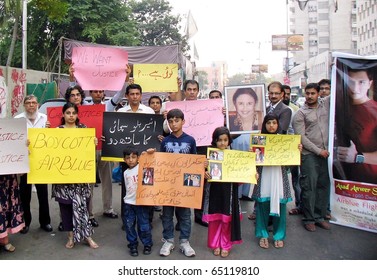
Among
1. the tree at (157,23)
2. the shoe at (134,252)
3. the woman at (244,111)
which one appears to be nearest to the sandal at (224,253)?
the shoe at (134,252)

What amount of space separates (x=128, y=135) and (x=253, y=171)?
143 centimetres

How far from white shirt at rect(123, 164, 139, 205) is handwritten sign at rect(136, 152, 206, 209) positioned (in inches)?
4.9

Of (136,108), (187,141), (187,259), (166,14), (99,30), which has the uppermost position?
(166,14)

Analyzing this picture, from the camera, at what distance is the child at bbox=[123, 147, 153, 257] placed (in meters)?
3.70

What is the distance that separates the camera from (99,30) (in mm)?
19203

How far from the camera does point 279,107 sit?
446cm

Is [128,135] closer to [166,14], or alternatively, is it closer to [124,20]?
[124,20]

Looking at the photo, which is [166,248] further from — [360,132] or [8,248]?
[360,132]

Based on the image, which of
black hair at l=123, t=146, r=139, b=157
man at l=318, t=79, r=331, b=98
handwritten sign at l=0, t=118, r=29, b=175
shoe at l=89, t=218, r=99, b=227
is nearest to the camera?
handwritten sign at l=0, t=118, r=29, b=175

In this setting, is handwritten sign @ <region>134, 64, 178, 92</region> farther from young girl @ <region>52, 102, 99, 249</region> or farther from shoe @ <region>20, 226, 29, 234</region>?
shoe @ <region>20, 226, 29, 234</region>

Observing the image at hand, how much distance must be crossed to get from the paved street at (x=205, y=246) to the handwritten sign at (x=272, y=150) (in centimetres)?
95

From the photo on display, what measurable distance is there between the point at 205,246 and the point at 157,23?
30055mm

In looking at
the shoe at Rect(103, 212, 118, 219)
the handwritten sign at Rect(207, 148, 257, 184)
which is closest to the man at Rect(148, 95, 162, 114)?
the handwritten sign at Rect(207, 148, 257, 184)

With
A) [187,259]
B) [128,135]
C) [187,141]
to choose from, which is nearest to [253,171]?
[187,141]
